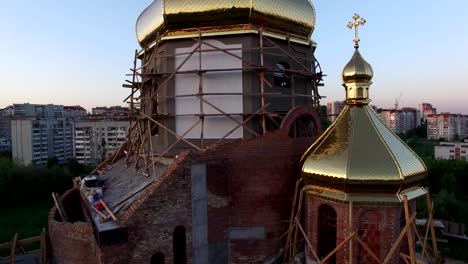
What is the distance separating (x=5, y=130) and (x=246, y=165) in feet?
219

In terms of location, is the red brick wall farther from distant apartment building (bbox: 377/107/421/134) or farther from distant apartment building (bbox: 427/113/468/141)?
distant apartment building (bbox: 427/113/468/141)

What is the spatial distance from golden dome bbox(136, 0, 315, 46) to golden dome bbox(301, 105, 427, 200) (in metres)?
3.47

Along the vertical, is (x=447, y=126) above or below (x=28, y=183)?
above

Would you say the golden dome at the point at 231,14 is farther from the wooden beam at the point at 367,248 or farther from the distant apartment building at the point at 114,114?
the wooden beam at the point at 367,248

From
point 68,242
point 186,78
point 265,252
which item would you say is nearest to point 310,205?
point 265,252

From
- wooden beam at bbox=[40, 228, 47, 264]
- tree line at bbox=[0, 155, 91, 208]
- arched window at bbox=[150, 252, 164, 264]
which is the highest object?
arched window at bbox=[150, 252, 164, 264]

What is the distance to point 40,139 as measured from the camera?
49.2 meters

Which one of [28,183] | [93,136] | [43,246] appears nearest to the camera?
[43,246]

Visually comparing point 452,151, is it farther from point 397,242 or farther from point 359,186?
point 397,242

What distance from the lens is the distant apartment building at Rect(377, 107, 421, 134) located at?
7956cm

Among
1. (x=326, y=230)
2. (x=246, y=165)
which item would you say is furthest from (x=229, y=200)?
(x=326, y=230)

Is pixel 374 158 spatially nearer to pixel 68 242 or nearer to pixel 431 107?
pixel 68 242

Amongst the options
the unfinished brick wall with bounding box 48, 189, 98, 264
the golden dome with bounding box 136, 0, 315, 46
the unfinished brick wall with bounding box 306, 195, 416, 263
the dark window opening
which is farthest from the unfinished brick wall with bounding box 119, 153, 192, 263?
the golden dome with bounding box 136, 0, 315, 46

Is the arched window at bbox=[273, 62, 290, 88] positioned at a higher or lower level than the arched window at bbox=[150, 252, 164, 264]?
higher
